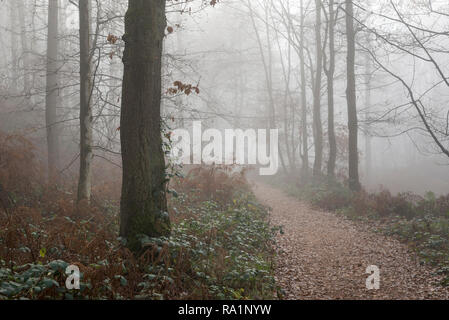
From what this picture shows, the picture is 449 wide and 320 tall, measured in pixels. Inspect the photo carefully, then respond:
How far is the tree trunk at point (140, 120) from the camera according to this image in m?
5.41

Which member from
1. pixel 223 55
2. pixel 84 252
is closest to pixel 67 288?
pixel 84 252

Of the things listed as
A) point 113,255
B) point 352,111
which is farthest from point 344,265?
point 352,111

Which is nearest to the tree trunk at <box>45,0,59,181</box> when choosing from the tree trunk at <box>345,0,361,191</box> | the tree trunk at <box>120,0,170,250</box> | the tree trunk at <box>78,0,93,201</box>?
the tree trunk at <box>78,0,93,201</box>

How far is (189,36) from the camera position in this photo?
3778 cm

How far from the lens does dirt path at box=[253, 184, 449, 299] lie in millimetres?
5715

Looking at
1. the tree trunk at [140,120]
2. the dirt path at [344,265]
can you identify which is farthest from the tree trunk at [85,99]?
the dirt path at [344,265]

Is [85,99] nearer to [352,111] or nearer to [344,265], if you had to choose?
[344,265]

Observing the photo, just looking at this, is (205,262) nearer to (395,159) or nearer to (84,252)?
(84,252)

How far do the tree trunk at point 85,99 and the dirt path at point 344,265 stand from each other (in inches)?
194

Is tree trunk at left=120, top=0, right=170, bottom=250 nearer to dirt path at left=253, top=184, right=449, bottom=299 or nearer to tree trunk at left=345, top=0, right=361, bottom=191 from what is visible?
dirt path at left=253, top=184, right=449, bottom=299

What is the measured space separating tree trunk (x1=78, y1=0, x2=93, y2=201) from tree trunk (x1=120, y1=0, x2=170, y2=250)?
131 inches

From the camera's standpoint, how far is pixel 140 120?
17.8ft

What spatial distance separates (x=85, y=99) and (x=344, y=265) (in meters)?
6.82

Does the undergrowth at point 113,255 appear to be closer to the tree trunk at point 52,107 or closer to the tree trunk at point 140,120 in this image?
the tree trunk at point 140,120
